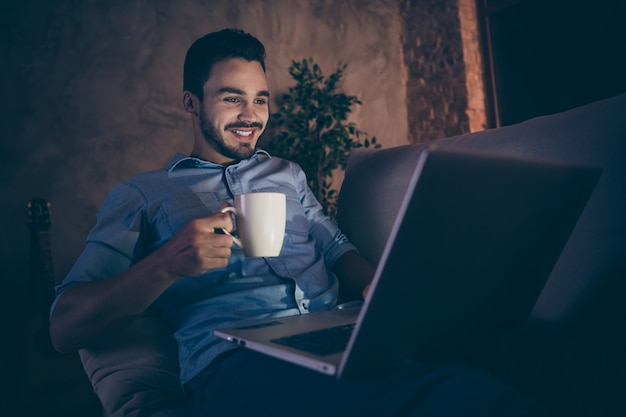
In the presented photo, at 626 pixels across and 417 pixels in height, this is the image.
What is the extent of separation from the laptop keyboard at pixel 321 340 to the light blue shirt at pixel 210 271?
248 mm

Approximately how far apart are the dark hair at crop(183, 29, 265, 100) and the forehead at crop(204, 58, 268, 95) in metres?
0.02

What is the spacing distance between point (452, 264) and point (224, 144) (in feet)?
2.96

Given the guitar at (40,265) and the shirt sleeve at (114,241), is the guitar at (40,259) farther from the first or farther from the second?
the shirt sleeve at (114,241)

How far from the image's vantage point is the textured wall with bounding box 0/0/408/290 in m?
1.85

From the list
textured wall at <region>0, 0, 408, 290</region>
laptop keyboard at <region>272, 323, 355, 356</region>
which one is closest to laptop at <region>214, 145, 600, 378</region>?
laptop keyboard at <region>272, 323, 355, 356</region>

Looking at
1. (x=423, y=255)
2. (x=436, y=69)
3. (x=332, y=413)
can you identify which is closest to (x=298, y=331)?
(x=332, y=413)

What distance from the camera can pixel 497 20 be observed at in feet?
10.9

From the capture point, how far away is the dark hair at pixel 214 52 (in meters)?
1.33

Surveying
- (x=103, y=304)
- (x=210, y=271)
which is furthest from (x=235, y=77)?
(x=103, y=304)

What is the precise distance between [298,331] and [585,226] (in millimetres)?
617

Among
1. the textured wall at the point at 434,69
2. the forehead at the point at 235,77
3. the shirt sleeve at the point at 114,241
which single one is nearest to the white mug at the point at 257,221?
the shirt sleeve at the point at 114,241

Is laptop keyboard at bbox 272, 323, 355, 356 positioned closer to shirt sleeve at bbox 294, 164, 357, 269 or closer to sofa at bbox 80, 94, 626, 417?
sofa at bbox 80, 94, 626, 417

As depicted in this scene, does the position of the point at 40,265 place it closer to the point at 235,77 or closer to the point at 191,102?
the point at 191,102

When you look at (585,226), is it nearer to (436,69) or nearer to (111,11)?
(111,11)
